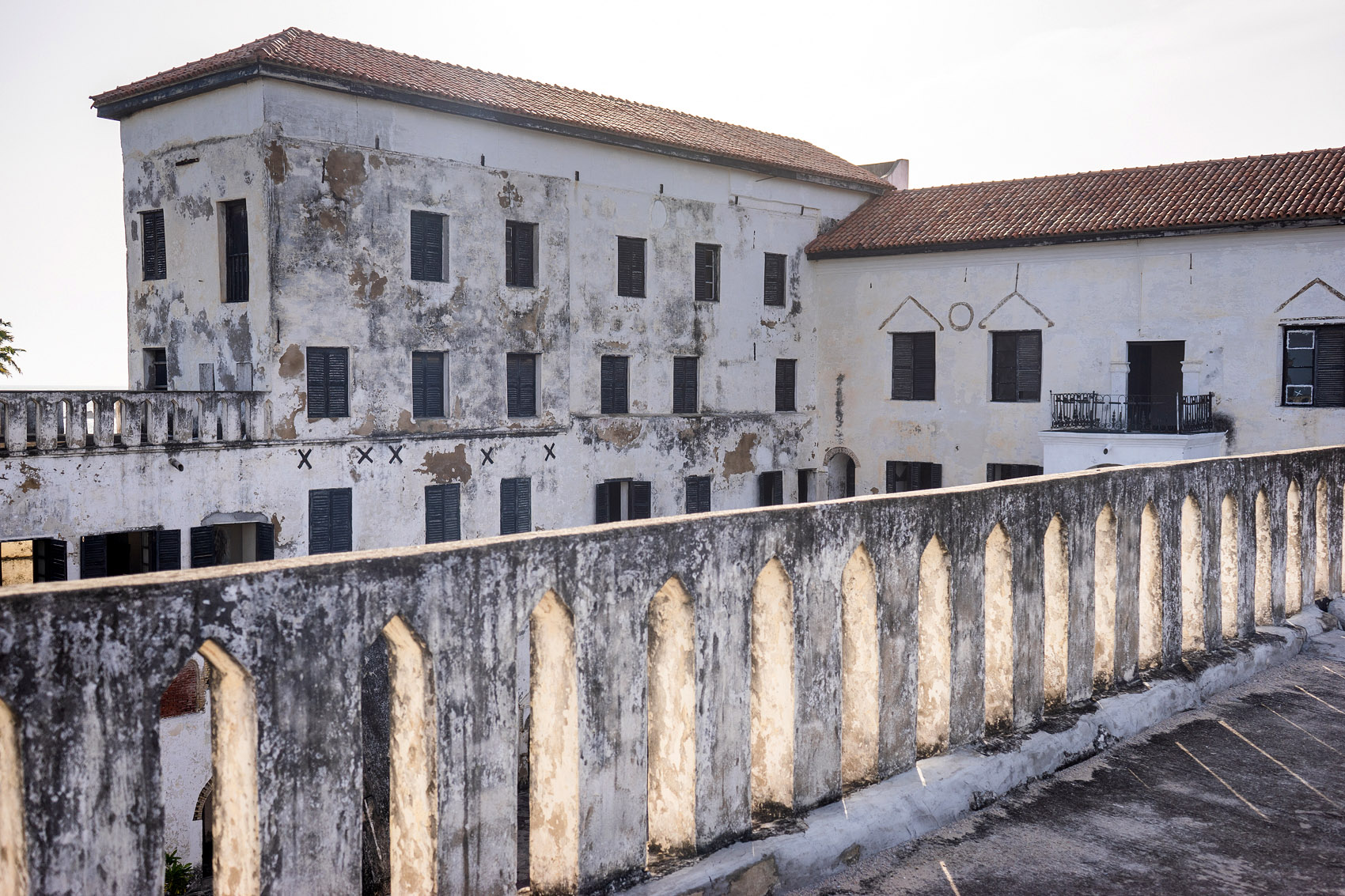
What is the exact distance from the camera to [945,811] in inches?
170

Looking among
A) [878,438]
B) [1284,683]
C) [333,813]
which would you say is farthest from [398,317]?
[333,813]

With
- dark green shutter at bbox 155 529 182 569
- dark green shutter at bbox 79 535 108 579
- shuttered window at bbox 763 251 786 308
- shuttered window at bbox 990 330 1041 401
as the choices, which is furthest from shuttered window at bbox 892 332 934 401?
dark green shutter at bbox 79 535 108 579

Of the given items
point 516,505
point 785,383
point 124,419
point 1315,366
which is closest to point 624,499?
point 516,505

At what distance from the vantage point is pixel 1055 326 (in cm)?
2331

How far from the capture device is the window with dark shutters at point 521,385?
21109 millimetres

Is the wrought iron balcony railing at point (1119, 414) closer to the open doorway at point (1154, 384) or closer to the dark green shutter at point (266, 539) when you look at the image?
the open doorway at point (1154, 384)

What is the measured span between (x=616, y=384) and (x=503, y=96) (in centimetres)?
607

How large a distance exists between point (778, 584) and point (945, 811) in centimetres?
119

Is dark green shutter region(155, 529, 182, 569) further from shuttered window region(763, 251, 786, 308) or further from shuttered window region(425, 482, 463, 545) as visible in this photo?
shuttered window region(763, 251, 786, 308)

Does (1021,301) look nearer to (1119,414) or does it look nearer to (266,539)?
(1119,414)

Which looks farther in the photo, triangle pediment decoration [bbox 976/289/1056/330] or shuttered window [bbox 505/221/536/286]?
triangle pediment decoration [bbox 976/289/1056/330]

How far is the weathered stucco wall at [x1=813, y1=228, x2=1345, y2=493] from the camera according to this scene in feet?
67.8

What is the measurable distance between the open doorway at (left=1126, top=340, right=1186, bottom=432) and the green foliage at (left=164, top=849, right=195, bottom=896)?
1786cm

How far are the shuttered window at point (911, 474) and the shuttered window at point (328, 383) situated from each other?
41.3 ft
